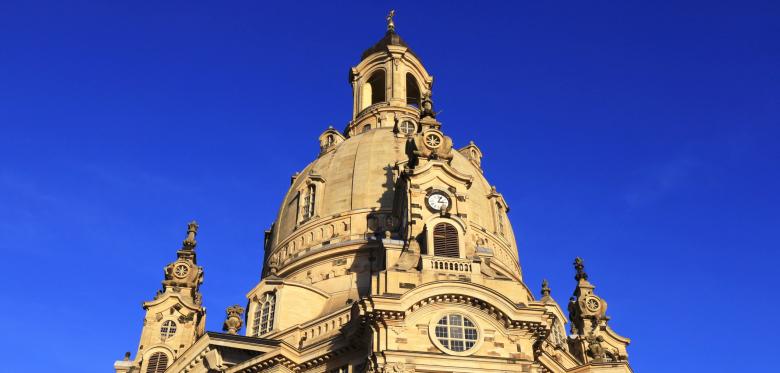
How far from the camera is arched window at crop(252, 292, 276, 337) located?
4606cm

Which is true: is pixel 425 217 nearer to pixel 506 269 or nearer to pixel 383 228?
pixel 383 228

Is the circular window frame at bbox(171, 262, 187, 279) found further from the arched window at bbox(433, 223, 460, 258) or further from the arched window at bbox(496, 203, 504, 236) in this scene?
the arched window at bbox(496, 203, 504, 236)

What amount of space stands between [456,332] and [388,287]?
3.95 m

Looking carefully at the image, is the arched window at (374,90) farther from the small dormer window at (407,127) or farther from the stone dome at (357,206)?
the stone dome at (357,206)

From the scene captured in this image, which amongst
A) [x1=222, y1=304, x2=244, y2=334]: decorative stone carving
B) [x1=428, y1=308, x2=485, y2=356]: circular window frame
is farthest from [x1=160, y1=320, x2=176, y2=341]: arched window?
[x1=428, y1=308, x2=485, y2=356]: circular window frame

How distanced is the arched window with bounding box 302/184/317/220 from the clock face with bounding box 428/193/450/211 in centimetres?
1323

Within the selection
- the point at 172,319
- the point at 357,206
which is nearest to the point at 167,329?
the point at 172,319

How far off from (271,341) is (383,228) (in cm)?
1226

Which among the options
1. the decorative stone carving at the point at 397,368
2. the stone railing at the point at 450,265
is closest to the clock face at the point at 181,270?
the stone railing at the point at 450,265

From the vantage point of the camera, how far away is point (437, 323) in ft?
120

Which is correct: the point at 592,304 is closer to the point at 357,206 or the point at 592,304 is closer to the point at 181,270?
the point at 357,206

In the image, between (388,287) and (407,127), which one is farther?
(407,127)

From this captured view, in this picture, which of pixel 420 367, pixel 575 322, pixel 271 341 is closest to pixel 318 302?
pixel 271 341

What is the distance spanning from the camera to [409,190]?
43.3m
